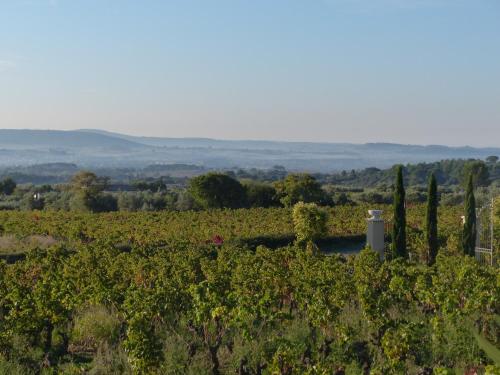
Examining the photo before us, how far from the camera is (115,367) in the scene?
35.4 feet

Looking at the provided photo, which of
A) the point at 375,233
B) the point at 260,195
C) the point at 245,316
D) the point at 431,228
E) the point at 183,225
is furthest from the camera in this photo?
the point at 260,195

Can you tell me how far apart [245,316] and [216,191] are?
135 feet

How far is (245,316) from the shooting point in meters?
11.3

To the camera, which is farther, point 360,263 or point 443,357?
point 360,263

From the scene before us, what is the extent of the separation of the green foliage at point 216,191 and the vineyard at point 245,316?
32576 millimetres

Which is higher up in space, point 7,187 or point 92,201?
point 92,201

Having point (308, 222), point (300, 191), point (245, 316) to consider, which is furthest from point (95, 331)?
point (300, 191)

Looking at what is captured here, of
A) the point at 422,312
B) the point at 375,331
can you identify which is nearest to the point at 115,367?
the point at 375,331

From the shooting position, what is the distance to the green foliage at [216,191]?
2056 inches

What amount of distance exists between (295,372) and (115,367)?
3.48 metres

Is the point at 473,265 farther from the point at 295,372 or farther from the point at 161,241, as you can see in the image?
the point at 161,241

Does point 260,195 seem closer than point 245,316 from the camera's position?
No

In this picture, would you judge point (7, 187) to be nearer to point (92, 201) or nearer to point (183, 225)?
point (92, 201)

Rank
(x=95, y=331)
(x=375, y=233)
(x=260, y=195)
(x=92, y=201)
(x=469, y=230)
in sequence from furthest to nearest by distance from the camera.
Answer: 1. (x=92, y=201)
2. (x=260, y=195)
3. (x=469, y=230)
4. (x=375, y=233)
5. (x=95, y=331)
